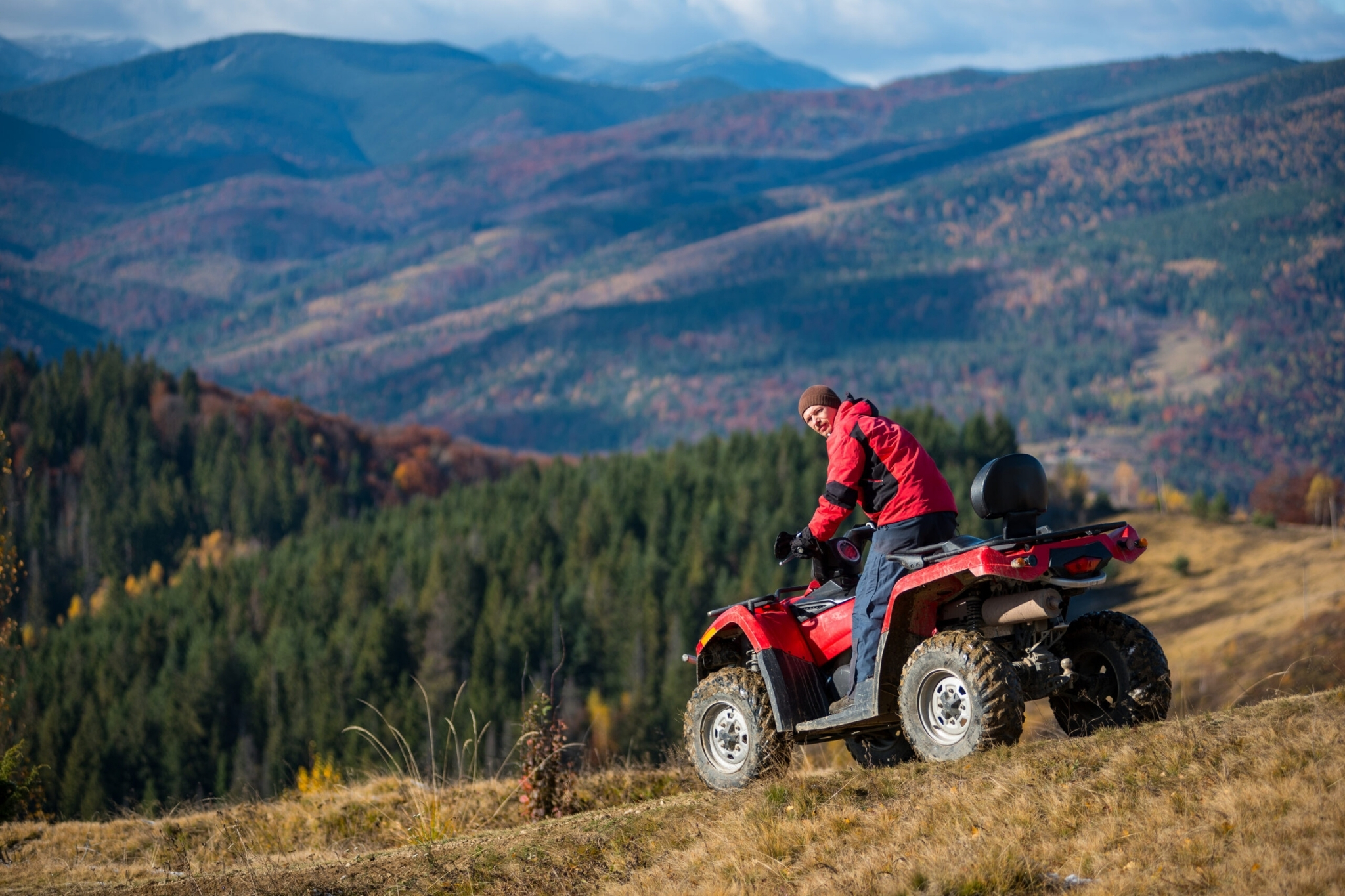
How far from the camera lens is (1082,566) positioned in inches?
322

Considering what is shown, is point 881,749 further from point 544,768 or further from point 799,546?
point 544,768

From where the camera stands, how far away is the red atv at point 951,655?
8.09 m

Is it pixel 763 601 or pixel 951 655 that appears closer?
pixel 951 655

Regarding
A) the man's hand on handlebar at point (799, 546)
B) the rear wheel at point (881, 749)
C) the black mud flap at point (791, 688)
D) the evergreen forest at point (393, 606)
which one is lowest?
the evergreen forest at point (393, 606)

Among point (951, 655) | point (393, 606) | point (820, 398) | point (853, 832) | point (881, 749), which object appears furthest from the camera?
point (393, 606)

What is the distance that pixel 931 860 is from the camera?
6551mm

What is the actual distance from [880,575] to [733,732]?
1.76 meters

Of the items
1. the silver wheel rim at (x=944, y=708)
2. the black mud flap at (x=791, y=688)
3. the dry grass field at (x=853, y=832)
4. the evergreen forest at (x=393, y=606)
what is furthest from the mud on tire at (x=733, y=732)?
the evergreen forest at (x=393, y=606)

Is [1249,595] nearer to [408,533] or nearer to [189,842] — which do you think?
[408,533]

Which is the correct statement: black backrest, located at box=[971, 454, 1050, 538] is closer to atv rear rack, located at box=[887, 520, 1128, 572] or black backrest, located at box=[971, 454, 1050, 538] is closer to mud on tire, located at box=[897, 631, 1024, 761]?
atv rear rack, located at box=[887, 520, 1128, 572]

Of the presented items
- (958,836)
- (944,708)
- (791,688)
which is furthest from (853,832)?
(791,688)

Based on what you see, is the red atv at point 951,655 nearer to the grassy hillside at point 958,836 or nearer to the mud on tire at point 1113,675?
the mud on tire at point 1113,675

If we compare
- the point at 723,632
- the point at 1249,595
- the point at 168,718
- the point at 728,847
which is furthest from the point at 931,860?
the point at 168,718

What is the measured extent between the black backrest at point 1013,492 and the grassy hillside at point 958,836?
139 centimetres
